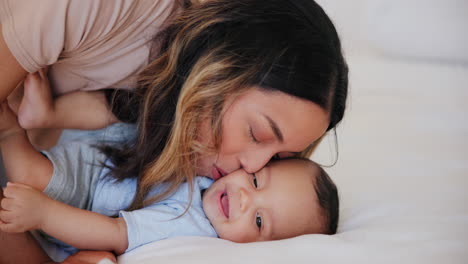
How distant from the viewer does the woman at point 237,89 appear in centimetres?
109

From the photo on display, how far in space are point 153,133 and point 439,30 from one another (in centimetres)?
146

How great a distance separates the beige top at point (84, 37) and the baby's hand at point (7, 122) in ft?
0.46

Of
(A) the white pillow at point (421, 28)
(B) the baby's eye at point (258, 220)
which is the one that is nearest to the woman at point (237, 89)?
(B) the baby's eye at point (258, 220)

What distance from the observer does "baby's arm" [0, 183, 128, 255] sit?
3.36ft

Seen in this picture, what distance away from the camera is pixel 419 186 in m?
1.39

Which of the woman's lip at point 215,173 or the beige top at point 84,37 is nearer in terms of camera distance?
the beige top at point 84,37

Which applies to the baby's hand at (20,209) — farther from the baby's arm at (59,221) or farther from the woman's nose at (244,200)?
the woman's nose at (244,200)

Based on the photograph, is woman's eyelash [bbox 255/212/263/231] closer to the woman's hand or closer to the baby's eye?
the baby's eye

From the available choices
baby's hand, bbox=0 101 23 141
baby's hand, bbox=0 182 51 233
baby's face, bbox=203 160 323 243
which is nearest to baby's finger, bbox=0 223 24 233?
baby's hand, bbox=0 182 51 233

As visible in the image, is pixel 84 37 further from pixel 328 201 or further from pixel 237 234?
pixel 328 201

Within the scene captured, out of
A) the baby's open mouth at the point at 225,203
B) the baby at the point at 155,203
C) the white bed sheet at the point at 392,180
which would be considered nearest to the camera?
the white bed sheet at the point at 392,180

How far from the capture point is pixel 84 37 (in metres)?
1.14

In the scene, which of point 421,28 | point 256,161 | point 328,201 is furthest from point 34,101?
point 421,28

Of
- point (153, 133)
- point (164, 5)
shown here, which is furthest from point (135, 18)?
point (153, 133)
